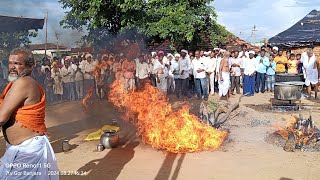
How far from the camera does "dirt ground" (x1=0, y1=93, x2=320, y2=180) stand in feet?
18.6

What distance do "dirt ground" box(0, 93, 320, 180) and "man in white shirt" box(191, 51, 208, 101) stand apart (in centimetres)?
484

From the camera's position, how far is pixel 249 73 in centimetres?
1484

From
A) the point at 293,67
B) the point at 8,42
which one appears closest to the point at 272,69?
the point at 293,67

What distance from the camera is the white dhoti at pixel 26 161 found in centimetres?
336

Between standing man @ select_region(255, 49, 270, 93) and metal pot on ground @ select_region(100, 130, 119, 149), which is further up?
standing man @ select_region(255, 49, 270, 93)

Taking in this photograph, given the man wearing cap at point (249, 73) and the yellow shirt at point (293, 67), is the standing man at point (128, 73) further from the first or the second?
the yellow shirt at point (293, 67)

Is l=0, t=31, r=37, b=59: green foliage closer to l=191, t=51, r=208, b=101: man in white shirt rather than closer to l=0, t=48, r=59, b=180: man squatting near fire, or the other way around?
l=191, t=51, r=208, b=101: man in white shirt

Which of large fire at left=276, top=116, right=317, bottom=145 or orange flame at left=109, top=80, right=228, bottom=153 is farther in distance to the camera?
large fire at left=276, top=116, right=317, bottom=145

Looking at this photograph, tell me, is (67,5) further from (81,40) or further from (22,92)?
(22,92)

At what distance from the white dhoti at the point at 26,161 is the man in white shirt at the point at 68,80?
1105 centimetres

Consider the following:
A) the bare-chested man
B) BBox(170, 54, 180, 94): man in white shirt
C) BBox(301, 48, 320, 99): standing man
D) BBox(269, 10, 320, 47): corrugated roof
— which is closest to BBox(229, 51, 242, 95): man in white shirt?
the bare-chested man

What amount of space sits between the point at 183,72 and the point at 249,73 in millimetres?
2955

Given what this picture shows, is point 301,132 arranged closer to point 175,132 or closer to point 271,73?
point 175,132

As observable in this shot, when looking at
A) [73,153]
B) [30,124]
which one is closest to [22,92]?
[30,124]
